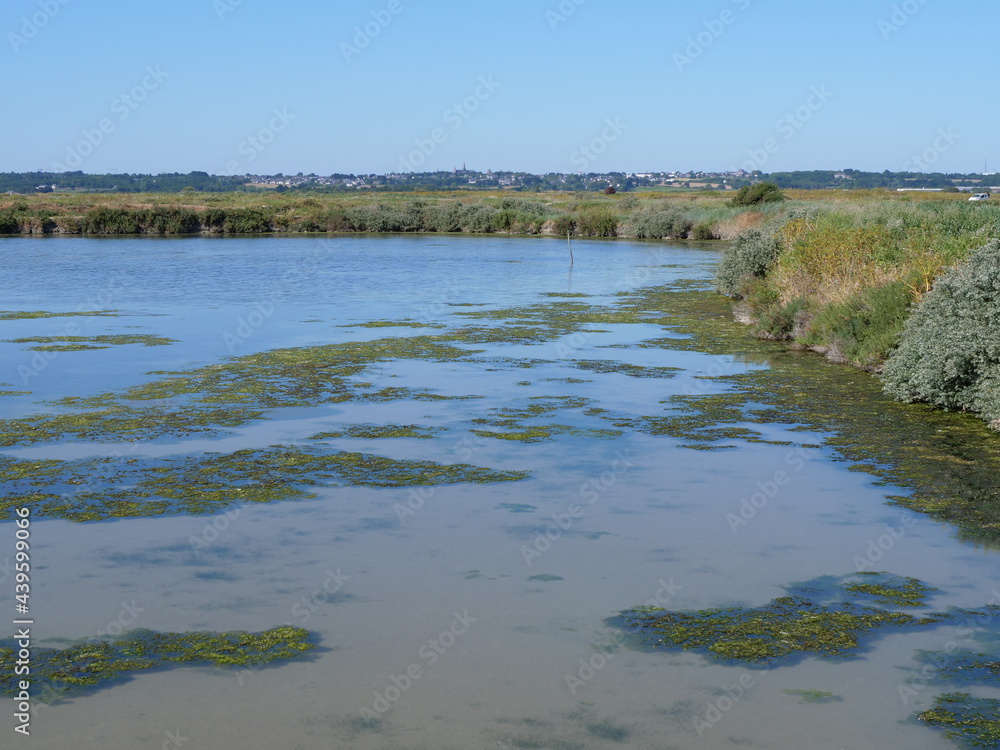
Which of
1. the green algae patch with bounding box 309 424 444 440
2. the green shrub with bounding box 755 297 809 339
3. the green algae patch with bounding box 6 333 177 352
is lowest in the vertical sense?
the green algae patch with bounding box 309 424 444 440

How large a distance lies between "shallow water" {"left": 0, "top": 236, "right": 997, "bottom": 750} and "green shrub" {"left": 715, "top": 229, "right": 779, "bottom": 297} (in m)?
8.68

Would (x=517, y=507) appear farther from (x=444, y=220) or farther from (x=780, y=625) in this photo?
(x=444, y=220)

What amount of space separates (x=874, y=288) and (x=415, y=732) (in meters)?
11.1

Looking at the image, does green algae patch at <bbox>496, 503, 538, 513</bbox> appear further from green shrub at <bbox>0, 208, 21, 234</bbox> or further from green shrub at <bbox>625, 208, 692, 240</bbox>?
green shrub at <bbox>0, 208, 21, 234</bbox>

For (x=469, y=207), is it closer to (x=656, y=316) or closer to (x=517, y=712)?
(x=656, y=316)

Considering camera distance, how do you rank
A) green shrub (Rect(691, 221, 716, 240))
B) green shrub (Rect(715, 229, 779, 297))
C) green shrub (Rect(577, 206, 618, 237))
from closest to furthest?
green shrub (Rect(715, 229, 779, 297)) < green shrub (Rect(691, 221, 716, 240)) < green shrub (Rect(577, 206, 618, 237))

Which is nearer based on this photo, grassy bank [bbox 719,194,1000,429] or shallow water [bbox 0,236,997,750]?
shallow water [bbox 0,236,997,750]

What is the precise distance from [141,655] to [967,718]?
410cm

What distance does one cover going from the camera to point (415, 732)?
4.85m

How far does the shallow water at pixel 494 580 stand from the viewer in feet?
16.2

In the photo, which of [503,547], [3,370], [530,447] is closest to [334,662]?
[503,547]

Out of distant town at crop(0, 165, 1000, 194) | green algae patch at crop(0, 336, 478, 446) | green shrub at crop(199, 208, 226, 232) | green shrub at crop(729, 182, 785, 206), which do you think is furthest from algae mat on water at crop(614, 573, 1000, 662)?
distant town at crop(0, 165, 1000, 194)

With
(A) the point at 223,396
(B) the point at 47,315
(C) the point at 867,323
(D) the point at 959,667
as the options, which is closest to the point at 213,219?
(B) the point at 47,315

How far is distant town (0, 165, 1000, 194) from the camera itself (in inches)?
4513
